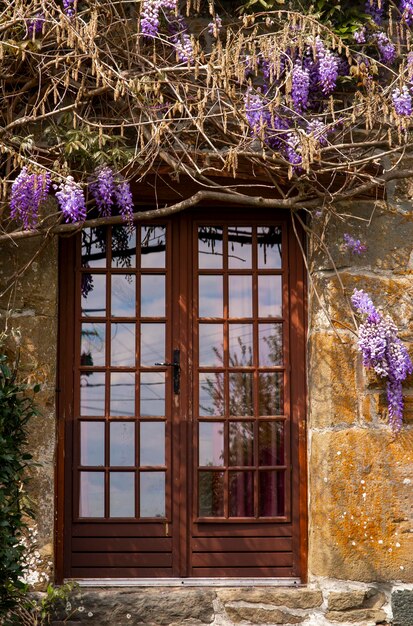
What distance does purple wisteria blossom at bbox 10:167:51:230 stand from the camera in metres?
4.38

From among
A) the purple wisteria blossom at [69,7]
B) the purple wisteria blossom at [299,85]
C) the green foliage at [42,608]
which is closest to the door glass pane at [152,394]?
the green foliage at [42,608]

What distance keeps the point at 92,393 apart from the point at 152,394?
292mm

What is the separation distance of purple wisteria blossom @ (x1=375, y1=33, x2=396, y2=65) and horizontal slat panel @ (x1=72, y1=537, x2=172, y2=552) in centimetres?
257

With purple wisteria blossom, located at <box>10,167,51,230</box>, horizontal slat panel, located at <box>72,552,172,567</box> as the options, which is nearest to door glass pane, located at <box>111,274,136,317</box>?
purple wisteria blossom, located at <box>10,167,51,230</box>

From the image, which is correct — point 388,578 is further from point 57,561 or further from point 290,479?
point 57,561

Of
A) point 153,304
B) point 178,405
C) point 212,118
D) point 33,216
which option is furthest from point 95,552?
point 212,118

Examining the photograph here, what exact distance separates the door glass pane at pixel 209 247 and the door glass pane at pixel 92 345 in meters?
0.60

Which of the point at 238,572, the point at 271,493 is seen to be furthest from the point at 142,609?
the point at 271,493

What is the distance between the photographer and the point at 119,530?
4789 millimetres

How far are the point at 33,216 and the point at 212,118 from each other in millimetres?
969

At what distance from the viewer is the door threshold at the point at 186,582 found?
4.70m

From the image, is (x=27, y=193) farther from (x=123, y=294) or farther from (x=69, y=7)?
(x=69, y=7)

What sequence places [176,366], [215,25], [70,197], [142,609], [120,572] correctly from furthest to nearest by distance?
[176,366] → [120,572] → [215,25] → [142,609] → [70,197]

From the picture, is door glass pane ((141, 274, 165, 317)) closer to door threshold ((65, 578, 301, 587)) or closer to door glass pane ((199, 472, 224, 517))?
door glass pane ((199, 472, 224, 517))
